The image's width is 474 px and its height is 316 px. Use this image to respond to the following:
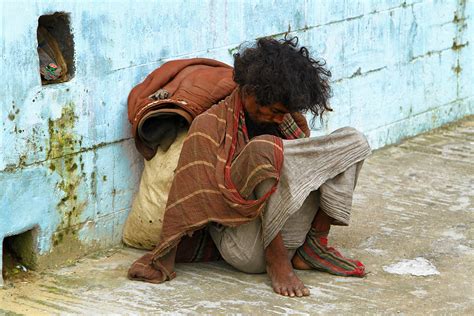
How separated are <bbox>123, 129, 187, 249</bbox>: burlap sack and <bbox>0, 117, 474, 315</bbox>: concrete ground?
0.10 meters

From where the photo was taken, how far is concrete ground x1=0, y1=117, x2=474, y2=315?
13.3 feet

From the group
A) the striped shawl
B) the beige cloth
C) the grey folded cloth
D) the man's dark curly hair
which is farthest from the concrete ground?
the man's dark curly hair

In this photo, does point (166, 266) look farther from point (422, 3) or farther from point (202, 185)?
point (422, 3)

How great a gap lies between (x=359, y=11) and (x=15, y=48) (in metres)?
2.68

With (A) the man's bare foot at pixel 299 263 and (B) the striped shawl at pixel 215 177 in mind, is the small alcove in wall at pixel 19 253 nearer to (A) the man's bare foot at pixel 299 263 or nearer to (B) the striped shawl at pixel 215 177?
(B) the striped shawl at pixel 215 177

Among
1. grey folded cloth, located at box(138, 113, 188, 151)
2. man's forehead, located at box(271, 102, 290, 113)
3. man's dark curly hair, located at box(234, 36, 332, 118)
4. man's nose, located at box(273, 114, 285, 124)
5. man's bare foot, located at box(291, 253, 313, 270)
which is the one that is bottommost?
man's bare foot, located at box(291, 253, 313, 270)

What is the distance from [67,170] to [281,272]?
1.05 metres

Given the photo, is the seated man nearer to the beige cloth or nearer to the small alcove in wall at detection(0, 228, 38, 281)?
the beige cloth

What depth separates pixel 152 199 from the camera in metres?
4.62

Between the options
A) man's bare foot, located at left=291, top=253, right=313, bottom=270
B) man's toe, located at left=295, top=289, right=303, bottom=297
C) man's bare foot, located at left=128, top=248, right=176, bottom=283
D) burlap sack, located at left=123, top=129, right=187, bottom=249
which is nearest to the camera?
man's toe, located at left=295, top=289, right=303, bottom=297

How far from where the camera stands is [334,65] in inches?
237

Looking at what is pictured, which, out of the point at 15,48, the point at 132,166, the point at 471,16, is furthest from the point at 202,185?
the point at 471,16

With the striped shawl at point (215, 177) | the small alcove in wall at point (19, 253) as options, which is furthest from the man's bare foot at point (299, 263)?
the small alcove in wall at point (19, 253)

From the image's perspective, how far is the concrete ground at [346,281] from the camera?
160 inches
